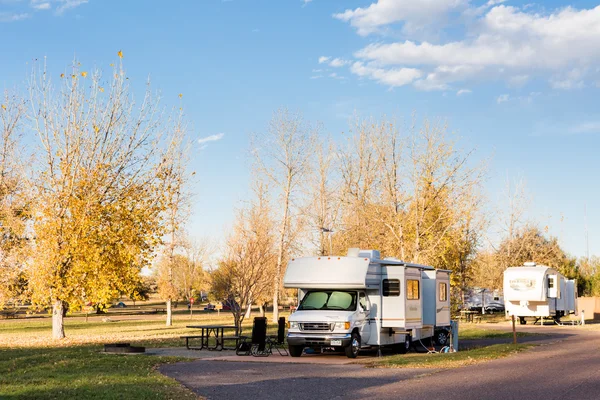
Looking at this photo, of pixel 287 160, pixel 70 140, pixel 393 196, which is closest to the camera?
pixel 70 140

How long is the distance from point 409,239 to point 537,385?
1239 inches

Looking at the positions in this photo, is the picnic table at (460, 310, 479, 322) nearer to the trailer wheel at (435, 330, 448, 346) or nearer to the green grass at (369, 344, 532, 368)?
the trailer wheel at (435, 330, 448, 346)

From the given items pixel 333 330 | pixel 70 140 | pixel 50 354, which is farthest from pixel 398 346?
pixel 70 140

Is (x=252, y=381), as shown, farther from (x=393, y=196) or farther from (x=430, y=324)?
(x=393, y=196)

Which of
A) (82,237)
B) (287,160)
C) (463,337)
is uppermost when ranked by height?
(287,160)

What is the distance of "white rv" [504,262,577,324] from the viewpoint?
42.6 meters

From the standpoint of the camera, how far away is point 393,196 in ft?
147

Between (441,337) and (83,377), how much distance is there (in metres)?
14.7

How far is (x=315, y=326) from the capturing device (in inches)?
826

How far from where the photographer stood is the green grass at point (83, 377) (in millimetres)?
12750

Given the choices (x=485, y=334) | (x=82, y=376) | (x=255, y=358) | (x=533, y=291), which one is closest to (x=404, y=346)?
(x=255, y=358)

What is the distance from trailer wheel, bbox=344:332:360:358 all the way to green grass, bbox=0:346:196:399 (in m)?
4.91

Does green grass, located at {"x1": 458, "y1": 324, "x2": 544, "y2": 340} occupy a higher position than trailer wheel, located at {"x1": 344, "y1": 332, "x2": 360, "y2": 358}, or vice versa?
trailer wheel, located at {"x1": 344, "y1": 332, "x2": 360, "y2": 358}

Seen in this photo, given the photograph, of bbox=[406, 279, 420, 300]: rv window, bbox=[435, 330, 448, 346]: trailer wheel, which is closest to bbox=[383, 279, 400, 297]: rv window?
bbox=[406, 279, 420, 300]: rv window
